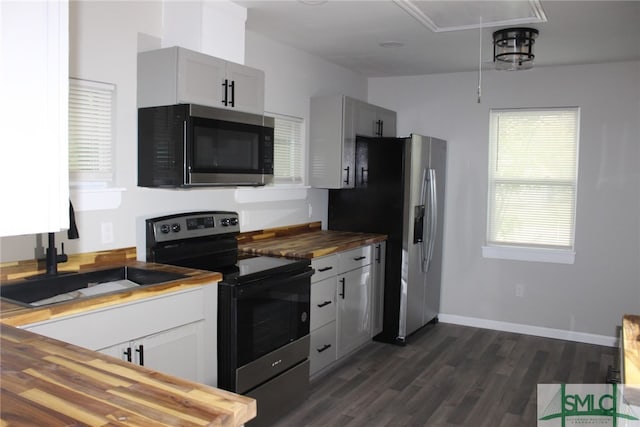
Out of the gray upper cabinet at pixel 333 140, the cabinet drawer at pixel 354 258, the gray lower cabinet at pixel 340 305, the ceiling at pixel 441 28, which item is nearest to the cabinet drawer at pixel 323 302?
the gray lower cabinet at pixel 340 305

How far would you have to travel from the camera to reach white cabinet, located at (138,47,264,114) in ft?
9.55

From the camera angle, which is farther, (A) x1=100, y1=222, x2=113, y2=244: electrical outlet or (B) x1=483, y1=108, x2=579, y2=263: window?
(B) x1=483, y1=108, x2=579, y2=263: window

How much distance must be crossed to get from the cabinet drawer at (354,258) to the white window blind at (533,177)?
1.56 m

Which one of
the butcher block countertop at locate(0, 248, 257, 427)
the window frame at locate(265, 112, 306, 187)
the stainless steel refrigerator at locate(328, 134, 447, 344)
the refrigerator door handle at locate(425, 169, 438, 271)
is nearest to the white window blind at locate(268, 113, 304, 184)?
the window frame at locate(265, 112, 306, 187)

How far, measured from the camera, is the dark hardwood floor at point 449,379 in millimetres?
3303

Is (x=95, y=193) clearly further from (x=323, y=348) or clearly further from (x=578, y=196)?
(x=578, y=196)

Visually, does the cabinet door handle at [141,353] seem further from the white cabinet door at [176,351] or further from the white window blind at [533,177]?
the white window blind at [533,177]

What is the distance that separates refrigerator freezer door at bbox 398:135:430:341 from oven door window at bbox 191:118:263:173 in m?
1.57

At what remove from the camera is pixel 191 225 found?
10.8ft

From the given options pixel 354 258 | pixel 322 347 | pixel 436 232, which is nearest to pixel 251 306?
A: pixel 322 347

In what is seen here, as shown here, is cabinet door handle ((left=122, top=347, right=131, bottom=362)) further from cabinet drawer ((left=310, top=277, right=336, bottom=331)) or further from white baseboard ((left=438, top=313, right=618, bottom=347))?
white baseboard ((left=438, top=313, right=618, bottom=347))

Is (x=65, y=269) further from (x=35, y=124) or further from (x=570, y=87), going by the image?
(x=570, y=87)

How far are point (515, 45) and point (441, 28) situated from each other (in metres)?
0.52

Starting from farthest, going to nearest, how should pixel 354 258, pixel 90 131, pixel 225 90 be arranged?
pixel 354 258 < pixel 225 90 < pixel 90 131
